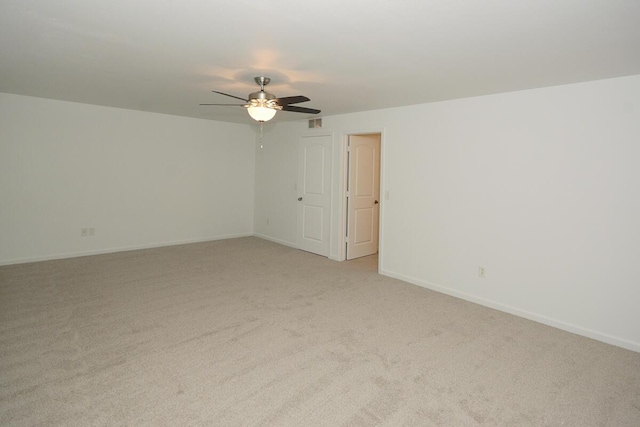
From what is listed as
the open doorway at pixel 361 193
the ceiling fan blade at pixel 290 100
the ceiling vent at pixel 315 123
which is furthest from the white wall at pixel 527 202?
the ceiling fan blade at pixel 290 100

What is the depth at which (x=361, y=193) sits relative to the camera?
5.83 meters

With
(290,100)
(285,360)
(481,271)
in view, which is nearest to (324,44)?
(290,100)

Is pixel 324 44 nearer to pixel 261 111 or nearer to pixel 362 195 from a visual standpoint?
pixel 261 111

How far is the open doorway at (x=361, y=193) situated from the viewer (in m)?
5.61

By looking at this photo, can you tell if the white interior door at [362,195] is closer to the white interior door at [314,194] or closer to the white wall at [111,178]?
the white interior door at [314,194]

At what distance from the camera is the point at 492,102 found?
375cm

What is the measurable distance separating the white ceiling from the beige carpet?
7.67 feet

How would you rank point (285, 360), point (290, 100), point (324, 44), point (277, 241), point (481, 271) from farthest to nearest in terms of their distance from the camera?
point (277, 241)
point (481, 271)
point (290, 100)
point (285, 360)
point (324, 44)

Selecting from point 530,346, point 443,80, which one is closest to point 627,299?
point 530,346

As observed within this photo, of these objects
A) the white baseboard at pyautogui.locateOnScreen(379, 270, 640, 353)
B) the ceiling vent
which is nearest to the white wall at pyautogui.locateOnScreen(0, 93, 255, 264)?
the ceiling vent

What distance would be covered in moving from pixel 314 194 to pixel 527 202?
339 centimetres

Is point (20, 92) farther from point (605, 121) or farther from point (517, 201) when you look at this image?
point (605, 121)

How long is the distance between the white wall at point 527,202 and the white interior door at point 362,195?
81cm

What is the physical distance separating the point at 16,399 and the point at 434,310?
348 centimetres
